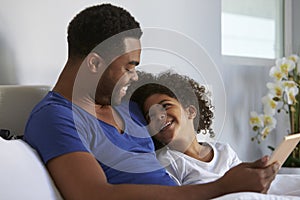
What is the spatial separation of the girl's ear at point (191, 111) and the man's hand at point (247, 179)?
63 cm

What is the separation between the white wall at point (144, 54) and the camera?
78.2 inches

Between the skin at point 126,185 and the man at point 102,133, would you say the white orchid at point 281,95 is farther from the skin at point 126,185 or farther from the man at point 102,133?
the skin at point 126,185

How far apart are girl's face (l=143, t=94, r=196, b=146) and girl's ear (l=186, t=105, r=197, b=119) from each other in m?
0.05

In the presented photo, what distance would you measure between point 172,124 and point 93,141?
1.42 feet

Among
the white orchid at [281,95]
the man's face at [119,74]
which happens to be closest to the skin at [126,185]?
the man's face at [119,74]

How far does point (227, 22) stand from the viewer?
10.3 ft

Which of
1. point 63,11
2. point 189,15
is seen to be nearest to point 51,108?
point 63,11

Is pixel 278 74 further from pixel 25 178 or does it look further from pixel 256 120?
Result: pixel 25 178

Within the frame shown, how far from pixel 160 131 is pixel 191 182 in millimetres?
206

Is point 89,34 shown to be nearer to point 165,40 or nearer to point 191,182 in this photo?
point 191,182

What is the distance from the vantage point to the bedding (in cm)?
125

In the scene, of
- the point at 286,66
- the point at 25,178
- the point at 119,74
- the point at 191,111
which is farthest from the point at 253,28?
Answer: the point at 25,178

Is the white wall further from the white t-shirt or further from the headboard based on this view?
the white t-shirt

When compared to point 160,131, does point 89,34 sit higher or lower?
higher
